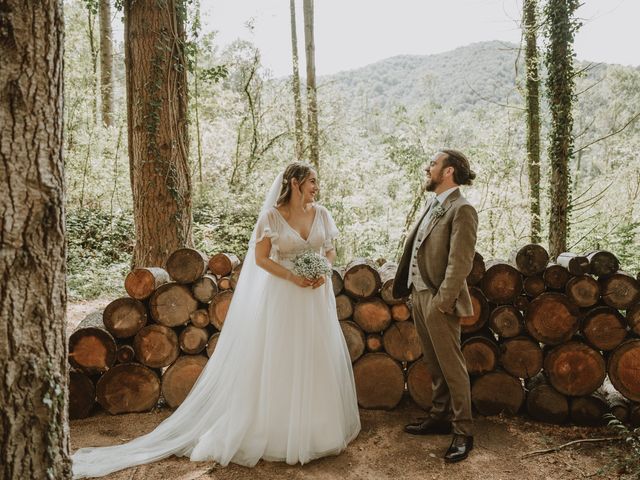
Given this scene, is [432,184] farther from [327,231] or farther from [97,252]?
[97,252]

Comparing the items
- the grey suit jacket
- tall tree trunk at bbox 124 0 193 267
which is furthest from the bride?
tall tree trunk at bbox 124 0 193 267

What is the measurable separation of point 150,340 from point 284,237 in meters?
1.70

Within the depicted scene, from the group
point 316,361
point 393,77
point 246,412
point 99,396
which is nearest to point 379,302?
point 316,361

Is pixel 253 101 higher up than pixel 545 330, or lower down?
higher up

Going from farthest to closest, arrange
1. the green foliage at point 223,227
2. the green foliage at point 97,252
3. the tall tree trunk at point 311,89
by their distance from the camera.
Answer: the tall tree trunk at point 311,89
the green foliage at point 223,227
the green foliage at point 97,252

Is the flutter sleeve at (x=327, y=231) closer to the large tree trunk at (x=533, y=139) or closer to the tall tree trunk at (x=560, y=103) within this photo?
the tall tree trunk at (x=560, y=103)

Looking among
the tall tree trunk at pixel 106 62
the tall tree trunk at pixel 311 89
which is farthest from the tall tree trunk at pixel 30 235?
the tall tree trunk at pixel 106 62

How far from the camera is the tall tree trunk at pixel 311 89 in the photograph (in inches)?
522

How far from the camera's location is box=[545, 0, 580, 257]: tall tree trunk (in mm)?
6316

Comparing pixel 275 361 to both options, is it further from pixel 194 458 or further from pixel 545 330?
pixel 545 330

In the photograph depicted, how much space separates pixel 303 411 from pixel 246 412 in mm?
435

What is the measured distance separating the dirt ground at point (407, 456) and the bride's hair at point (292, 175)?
6.65 ft

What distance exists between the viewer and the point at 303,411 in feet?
11.0

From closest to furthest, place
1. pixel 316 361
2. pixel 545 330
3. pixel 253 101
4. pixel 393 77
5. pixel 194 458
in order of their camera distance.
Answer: pixel 194 458, pixel 316 361, pixel 545 330, pixel 253 101, pixel 393 77
